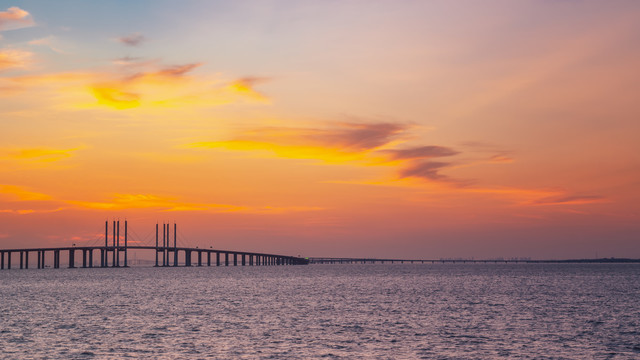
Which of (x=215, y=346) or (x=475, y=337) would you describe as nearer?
(x=215, y=346)

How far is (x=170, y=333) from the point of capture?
50375 millimetres

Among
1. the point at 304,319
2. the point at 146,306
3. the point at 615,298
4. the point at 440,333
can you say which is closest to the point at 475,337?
the point at 440,333

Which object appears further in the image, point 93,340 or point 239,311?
point 239,311

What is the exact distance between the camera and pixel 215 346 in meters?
43.5

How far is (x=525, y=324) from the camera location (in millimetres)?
56969

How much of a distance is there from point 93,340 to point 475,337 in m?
26.5

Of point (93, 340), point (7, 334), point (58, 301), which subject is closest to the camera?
point (93, 340)

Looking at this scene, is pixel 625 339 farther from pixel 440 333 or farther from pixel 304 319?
pixel 304 319

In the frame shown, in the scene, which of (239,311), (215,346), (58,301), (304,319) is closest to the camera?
(215,346)

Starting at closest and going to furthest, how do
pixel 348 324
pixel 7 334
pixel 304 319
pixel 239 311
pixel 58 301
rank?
pixel 7 334 < pixel 348 324 < pixel 304 319 < pixel 239 311 < pixel 58 301

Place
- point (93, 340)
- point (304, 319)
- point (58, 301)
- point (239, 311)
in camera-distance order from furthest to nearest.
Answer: point (58, 301) < point (239, 311) < point (304, 319) < point (93, 340)

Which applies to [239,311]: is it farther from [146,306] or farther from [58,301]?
[58,301]

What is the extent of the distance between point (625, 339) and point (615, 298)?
47.0 metres

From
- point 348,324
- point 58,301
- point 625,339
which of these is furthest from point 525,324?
point 58,301
